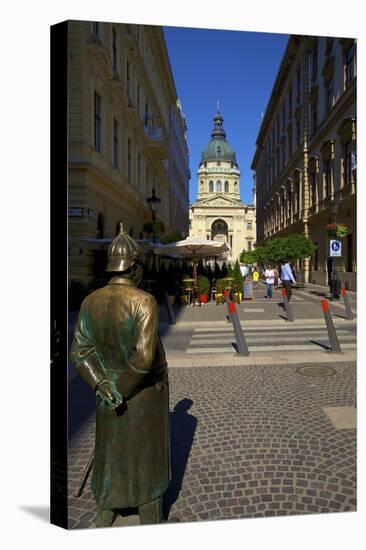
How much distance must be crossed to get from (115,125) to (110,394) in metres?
12.4

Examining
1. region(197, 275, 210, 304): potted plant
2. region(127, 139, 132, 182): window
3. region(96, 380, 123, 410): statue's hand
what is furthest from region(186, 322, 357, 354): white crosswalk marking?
region(127, 139, 132, 182): window

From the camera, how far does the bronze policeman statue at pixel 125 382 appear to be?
5.86 feet

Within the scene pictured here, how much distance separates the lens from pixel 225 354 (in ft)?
22.6

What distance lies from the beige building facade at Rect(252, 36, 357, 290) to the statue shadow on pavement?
10.5 ft

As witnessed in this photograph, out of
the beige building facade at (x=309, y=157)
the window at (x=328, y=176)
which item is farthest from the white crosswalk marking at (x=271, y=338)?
the window at (x=328, y=176)

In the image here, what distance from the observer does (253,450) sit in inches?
129

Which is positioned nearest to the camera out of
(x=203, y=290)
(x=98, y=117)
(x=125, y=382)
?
(x=125, y=382)

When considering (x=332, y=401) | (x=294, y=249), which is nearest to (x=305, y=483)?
(x=332, y=401)

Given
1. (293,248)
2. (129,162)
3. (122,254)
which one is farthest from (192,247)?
(122,254)

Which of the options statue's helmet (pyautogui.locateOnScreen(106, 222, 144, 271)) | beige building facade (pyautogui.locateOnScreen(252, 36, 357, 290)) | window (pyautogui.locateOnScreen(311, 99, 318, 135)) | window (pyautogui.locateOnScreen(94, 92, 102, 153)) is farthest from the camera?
window (pyautogui.locateOnScreen(311, 99, 318, 135))

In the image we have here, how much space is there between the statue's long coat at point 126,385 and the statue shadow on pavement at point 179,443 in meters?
0.66

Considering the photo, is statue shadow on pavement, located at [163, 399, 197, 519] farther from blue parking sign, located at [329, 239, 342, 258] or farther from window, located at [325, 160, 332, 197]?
window, located at [325, 160, 332, 197]

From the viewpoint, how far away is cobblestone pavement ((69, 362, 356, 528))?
8.45 ft

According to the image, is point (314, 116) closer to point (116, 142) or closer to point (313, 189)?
point (313, 189)
